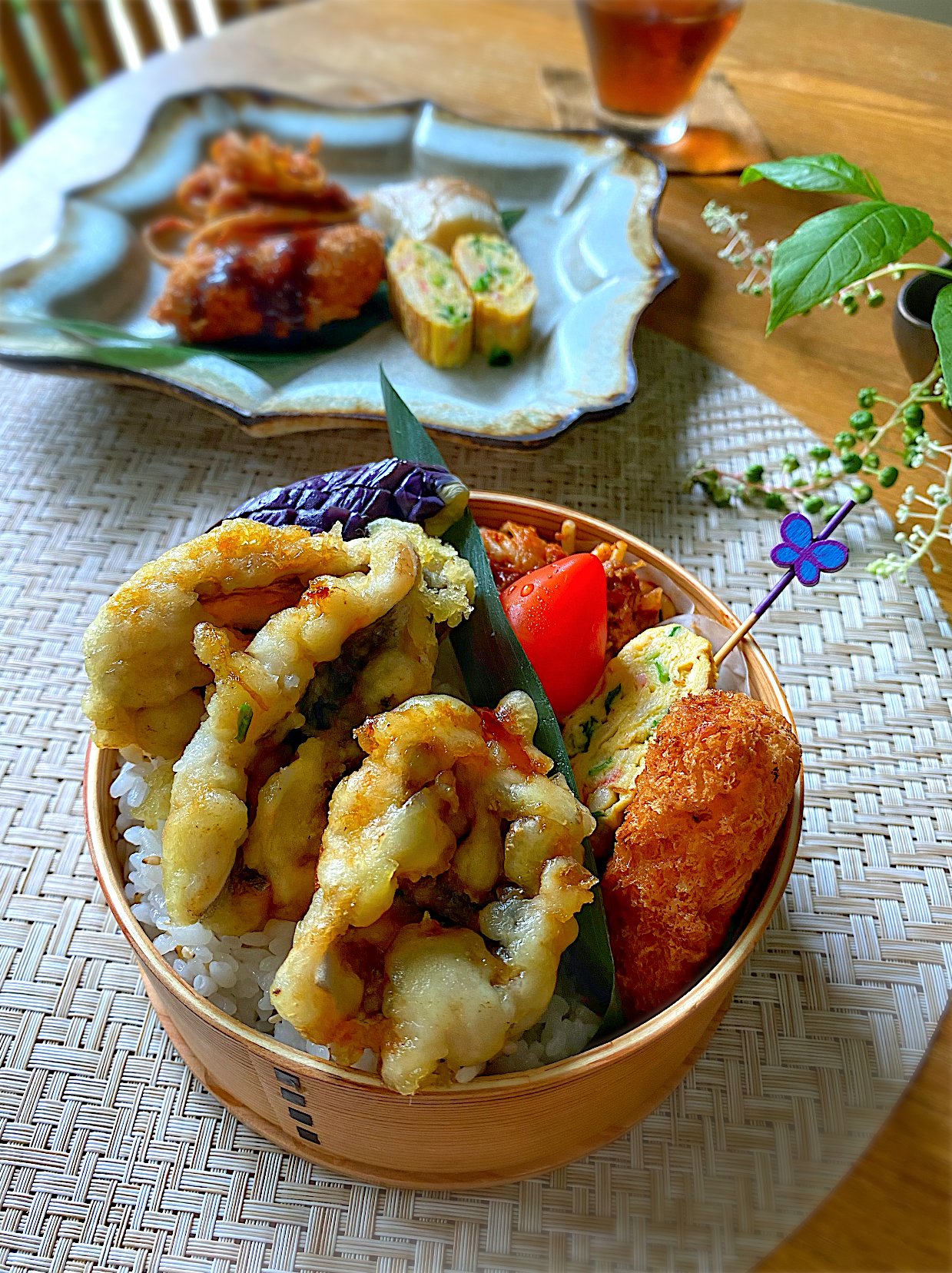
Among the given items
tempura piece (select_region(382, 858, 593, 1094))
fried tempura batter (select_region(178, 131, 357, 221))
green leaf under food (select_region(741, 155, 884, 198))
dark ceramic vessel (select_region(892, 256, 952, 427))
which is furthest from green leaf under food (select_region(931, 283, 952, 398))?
fried tempura batter (select_region(178, 131, 357, 221))

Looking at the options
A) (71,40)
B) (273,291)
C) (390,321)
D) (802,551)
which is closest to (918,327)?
(802,551)

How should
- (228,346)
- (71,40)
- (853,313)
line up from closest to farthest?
(853,313) → (228,346) → (71,40)

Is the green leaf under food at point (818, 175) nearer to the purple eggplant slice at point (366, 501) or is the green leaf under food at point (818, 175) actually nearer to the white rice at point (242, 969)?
the purple eggplant slice at point (366, 501)

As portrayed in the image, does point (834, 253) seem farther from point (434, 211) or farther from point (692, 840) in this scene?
point (434, 211)

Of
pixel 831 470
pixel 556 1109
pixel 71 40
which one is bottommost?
pixel 831 470

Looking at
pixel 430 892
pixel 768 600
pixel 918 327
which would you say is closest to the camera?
pixel 430 892

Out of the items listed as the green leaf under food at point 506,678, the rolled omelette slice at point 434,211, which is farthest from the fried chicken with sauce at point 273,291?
the green leaf under food at point 506,678

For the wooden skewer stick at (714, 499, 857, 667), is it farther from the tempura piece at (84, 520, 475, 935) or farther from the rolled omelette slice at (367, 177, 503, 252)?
the rolled omelette slice at (367, 177, 503, 252)
